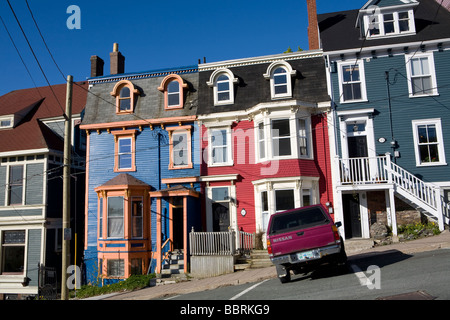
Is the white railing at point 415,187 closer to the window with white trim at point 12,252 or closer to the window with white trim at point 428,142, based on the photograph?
the window with white trim at point 428,142

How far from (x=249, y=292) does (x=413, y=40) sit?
14173 mm

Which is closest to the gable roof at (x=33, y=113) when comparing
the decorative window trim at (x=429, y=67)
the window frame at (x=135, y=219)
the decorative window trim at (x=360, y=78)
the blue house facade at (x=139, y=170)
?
the blue house facade at (x=139, y=170)

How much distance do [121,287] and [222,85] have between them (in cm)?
1071

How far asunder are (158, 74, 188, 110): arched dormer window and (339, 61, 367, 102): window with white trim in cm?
777

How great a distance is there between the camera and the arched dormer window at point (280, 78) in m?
19.3

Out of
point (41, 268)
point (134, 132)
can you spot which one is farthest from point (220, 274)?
point (41, 268)

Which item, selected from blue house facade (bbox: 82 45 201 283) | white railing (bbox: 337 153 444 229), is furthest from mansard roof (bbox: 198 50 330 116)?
white railing (bbox: 337 153 444 229)

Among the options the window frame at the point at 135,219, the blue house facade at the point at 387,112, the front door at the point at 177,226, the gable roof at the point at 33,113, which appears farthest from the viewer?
the gable roof at the point at 33,113

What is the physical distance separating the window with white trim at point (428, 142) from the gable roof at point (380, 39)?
3867mm

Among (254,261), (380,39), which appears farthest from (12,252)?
(380,39)

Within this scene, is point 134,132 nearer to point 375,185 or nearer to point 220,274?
point 220,274
